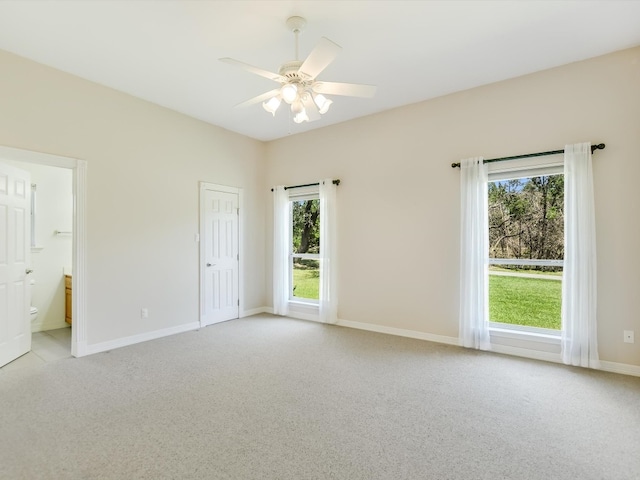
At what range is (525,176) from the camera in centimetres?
367

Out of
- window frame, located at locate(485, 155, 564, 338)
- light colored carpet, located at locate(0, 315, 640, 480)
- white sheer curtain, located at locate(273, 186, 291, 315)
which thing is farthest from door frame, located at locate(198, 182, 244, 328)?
window frame, located at locate(485, 155, 564, 338)

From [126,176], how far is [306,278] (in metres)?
3.06

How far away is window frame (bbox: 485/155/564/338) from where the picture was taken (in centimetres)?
348

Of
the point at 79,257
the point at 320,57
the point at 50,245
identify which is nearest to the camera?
the point at 320,57

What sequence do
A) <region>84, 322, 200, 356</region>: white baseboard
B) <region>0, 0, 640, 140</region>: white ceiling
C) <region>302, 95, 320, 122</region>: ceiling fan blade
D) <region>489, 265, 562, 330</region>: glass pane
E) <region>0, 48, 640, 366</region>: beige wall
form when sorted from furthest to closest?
<region>489, 265, 562, 330</region>: glass pane < <region>84, 322, 200, 356</region>: white baseboard < <region>0, 48, 640, 366</region>: beige wall < <region>302, 95, 320, 122</region>: ceiling fan blade < <region>0, 0, 640, 140</region>: white ceiling

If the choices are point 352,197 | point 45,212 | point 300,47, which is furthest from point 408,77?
point 45,212

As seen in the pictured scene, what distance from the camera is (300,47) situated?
3.07 meters

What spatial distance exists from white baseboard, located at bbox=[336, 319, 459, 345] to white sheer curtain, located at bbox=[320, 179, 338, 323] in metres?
0.24

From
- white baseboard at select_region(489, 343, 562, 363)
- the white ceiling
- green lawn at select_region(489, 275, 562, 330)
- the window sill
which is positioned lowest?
white baseboard at select_region(489, 343, 562, 363)

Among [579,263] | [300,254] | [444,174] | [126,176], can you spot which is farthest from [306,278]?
[579,263]

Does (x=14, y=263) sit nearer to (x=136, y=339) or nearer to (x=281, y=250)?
(x=136, y=339)

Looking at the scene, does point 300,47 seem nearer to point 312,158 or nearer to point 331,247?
point 312,158

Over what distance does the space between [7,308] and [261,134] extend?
3.98 meters

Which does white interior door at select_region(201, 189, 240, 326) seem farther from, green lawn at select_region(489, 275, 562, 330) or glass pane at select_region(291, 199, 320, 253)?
green lawn at select_region(489, 275, 562, 330)
